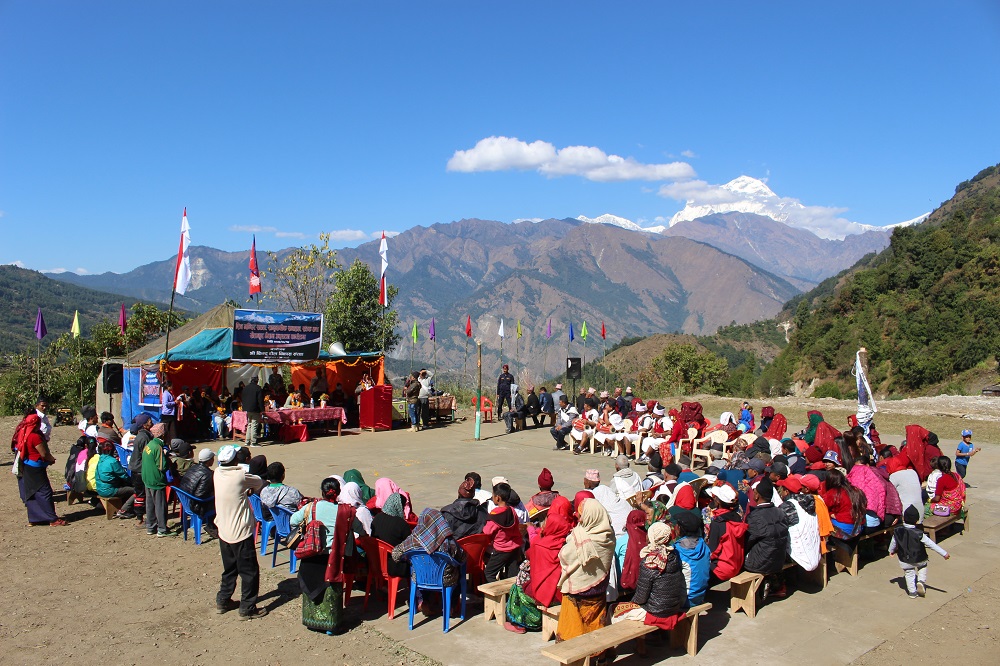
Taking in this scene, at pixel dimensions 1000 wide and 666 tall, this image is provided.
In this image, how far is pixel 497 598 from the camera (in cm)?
591

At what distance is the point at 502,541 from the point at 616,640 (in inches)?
64.8

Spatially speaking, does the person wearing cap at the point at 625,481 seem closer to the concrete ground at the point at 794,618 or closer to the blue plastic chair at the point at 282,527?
the concrete ground at the point at 794,618

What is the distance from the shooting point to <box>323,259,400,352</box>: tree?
28250 millimetres

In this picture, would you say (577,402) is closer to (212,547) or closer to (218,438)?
(218,438)

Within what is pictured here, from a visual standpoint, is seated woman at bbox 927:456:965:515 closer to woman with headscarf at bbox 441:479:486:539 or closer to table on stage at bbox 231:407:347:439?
woman with headscarf at bbox 441:479:486:539

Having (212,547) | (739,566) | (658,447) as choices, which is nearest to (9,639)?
(212,547)

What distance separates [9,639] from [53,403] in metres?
22.9

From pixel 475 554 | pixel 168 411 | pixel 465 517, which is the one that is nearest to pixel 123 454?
pixel 168 411

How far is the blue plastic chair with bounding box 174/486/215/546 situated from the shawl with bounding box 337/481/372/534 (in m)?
2.17

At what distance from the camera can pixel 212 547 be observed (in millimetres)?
8117

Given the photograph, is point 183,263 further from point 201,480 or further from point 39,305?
point 39,305

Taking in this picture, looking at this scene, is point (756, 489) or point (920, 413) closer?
point (756, 489)

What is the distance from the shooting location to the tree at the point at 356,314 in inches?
1112

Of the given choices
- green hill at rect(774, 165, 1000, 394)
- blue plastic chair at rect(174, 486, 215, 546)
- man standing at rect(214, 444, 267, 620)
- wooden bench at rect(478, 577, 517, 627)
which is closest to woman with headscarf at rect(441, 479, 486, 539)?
wooden bench at rect(478, 577, 517, 627)
